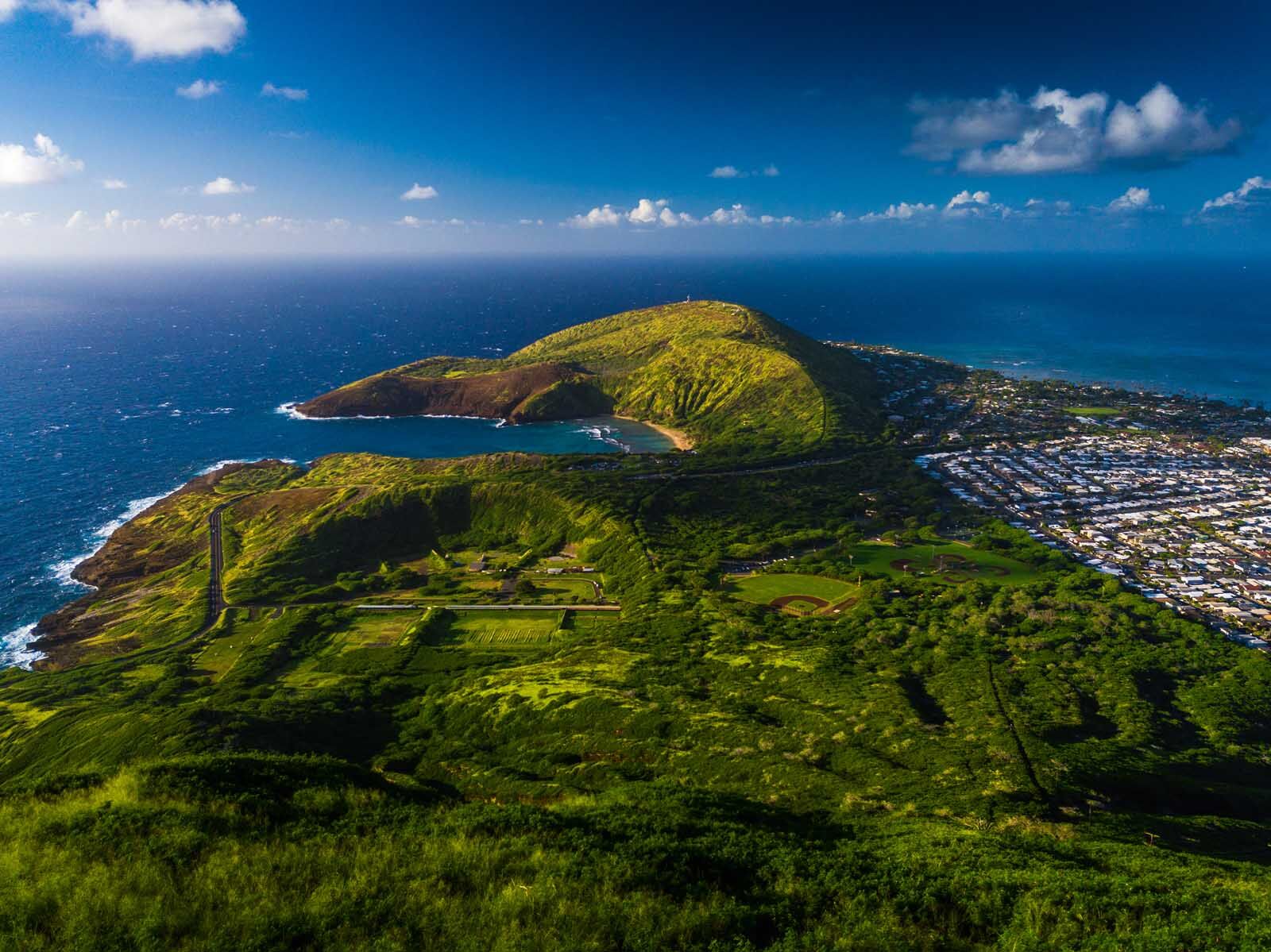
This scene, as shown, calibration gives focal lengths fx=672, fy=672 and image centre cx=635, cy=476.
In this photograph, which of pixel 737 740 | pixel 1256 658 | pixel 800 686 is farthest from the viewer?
pixel 1256 658

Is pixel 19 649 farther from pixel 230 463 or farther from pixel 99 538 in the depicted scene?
pixel 230 463

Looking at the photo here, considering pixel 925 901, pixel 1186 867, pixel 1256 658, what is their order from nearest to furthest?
pixel 925 901
pixel 1186 867
pixel 1256 658

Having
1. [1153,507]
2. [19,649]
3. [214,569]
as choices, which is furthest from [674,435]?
[19,649]

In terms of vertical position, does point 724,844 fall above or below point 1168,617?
above

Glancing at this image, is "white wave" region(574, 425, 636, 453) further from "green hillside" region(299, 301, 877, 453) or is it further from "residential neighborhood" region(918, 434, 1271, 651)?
"residential neighborhood" region(918, 434, 1271, 651)

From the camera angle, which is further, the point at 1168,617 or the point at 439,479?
the point at 439,479

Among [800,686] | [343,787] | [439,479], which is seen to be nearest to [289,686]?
[343,787]

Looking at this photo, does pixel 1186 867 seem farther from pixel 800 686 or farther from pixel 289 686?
pixel 289 686
